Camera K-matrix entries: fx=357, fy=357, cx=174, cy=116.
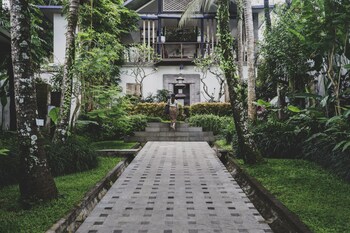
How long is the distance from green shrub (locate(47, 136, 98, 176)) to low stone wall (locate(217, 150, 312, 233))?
299 cm

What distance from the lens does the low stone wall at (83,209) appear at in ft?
11.8

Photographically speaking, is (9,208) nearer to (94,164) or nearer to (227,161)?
(94,164)

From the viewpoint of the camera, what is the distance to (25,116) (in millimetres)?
4441

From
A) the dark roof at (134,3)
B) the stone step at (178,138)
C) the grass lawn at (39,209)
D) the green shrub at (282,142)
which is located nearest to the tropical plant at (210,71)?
the dark roof at (134,3)

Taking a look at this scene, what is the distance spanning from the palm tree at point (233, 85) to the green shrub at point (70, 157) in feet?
10.2

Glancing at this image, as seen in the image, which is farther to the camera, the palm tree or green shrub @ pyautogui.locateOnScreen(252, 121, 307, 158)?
green shrub @ pyautogui.locateOnScreen(252, 121, 307, 158)

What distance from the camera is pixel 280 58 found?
1035 centimetres

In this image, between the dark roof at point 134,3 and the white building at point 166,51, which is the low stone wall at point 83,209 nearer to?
the white building at point 166,51

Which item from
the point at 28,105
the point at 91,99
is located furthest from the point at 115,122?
the point at 28,105

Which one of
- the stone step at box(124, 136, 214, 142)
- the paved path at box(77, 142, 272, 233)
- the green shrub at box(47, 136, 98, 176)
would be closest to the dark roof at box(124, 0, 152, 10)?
the stone step at box(124, 136, 214, 142)

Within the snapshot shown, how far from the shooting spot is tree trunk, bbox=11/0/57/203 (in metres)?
4.42

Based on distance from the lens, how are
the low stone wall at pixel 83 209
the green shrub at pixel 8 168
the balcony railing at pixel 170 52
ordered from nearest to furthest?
the low stone wall at pixel 83 209 → the green shrub at pixel 8 168 → the balcony railing at pixel 170 52

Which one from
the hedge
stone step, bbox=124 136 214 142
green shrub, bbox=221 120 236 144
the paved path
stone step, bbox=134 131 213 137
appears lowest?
the paved path

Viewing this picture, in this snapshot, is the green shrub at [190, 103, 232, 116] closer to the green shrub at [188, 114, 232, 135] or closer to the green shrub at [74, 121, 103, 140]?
the green shrub at [188, 114, 232, 135]
